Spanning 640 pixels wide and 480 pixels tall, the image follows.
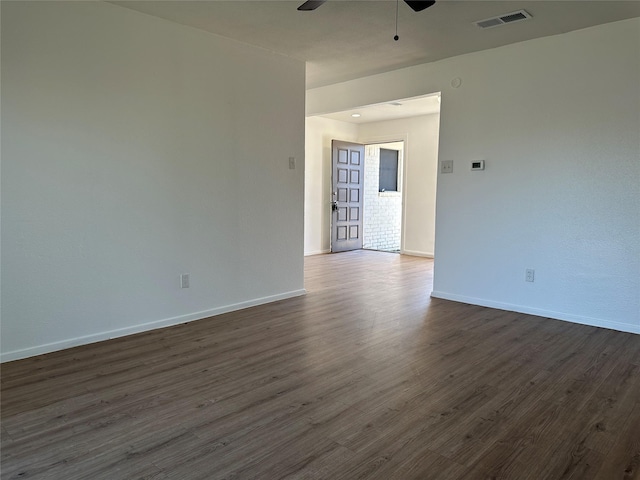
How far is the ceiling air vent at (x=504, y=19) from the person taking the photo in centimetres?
345

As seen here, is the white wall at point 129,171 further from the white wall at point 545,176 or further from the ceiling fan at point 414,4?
the white wall at point 545,176

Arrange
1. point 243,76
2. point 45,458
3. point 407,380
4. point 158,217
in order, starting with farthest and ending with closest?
point 243,76, point 158,217, point 407,380, point 45,458

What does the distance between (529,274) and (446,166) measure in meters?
1.45

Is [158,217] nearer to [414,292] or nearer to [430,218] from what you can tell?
[414,292]

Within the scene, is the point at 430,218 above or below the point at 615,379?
above

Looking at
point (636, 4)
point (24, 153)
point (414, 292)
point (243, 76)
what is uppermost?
point (636, 4)

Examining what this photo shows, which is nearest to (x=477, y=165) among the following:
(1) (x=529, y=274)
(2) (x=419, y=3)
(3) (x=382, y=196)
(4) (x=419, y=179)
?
(1) (x=529, y=274)

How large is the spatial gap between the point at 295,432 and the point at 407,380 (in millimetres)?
917

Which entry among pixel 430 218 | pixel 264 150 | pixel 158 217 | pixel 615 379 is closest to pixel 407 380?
pixel 615 379

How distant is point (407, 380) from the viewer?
2748 millimetres

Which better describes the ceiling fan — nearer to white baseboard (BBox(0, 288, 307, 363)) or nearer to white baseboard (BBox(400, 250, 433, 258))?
white baseboard (BBox(0, 288, 307, 363))

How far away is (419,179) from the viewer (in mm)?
8055

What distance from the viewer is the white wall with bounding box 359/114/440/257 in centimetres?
788

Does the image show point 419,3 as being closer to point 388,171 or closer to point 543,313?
point 543,313
